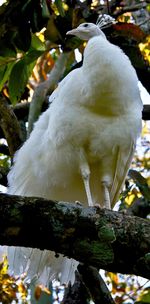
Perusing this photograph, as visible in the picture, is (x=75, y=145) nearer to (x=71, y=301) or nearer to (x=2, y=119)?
(x=2, y=119)

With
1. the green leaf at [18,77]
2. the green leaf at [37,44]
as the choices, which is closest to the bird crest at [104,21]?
the green leaf at [37,44]

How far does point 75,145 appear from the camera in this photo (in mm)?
4113

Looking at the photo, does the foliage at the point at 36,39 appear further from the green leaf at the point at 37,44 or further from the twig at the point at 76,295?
the twig at the point at 76,295

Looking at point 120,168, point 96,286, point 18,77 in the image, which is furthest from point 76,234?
point 120,168

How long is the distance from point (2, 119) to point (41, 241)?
72.8 inches

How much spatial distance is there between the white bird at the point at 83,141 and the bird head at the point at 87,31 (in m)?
0.11

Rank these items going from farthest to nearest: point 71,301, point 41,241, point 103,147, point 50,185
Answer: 1. point 71,301
2. point 50,185
3. point 103,147
4. point 41,241

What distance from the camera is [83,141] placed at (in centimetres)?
409

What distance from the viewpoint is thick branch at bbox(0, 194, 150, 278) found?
270cm

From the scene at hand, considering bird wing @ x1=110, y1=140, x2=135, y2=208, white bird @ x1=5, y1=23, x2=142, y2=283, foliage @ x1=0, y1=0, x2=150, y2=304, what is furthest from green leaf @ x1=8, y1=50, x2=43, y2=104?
bird wing @ x1=110, y1=140, x2=135, y2=208

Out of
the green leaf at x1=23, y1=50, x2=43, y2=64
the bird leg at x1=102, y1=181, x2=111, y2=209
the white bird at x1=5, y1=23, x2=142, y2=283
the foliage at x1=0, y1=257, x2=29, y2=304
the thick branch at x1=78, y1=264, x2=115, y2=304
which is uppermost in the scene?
the green leaf at x1=23, y1=50, x2=43, y2=64

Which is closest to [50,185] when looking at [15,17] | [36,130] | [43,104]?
[36,130]

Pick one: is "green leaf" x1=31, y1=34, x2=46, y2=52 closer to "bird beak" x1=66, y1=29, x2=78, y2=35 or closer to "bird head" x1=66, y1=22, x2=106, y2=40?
"bird beak" x1=66, y1=29, x2=78, y2=35

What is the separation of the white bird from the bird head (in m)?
0.11
